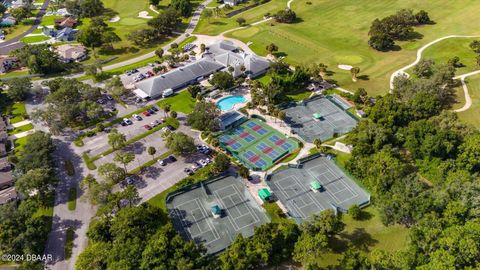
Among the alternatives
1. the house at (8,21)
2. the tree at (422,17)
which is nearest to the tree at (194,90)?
the tree at (422,17)

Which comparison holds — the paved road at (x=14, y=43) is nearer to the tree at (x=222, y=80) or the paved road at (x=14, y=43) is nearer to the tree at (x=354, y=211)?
the tree at (x=222, y=80)

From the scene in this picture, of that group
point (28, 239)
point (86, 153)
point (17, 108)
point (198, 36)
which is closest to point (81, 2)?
point (198, 36)

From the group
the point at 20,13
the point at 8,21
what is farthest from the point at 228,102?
the point at 20,13

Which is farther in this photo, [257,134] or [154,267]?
[257,134]

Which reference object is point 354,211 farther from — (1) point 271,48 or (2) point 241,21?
(2) point 241,21

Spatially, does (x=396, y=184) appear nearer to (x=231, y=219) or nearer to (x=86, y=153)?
(x=231, y=219)
